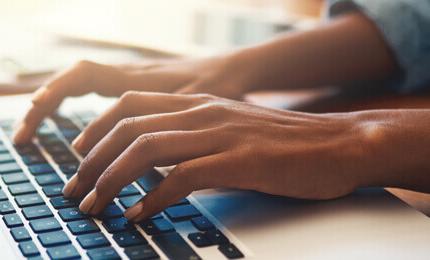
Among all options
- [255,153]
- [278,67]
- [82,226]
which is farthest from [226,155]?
[278,67]

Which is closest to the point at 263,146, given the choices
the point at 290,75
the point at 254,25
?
the point at 290,75

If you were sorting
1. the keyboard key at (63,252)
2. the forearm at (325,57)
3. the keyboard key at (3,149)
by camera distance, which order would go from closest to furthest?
the keyboard key at (63,252)
the keyboard key at (3,149)
the forearm at (325,57)

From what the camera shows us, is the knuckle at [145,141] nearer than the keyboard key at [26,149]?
Yes

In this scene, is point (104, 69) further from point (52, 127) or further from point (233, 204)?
point (233, 204)

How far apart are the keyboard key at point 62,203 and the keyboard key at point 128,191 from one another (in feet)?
0.13

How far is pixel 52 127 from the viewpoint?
776mm

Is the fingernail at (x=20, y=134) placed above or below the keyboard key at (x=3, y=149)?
Result: above

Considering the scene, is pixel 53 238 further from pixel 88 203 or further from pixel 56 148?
pixel 56 148

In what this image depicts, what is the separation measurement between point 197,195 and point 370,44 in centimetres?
44

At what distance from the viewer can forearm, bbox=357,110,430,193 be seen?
609 mm

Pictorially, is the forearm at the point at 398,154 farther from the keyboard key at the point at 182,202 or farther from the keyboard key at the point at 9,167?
the keyboard key at the point at 9,167

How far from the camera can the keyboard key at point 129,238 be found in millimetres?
513

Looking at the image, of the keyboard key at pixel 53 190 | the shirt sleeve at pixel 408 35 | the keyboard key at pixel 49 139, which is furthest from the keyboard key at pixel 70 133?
the shirt sleeve at pixel 408 35

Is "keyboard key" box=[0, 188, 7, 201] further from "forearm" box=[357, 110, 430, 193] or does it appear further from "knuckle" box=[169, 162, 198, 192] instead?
"forearm" box=[357, 110, 430, 193]
